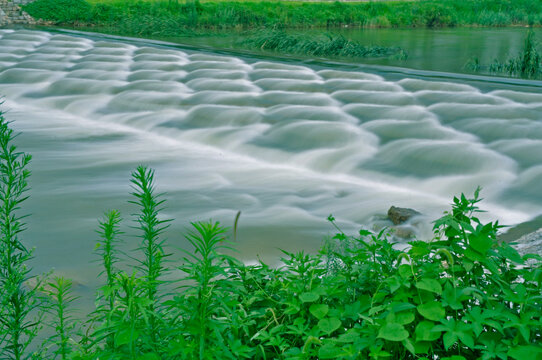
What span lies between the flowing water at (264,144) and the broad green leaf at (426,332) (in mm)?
2944

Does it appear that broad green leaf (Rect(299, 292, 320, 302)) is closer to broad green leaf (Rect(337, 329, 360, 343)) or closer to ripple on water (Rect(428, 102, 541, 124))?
broad green leaf (Rect(337, 329, 360, 343))

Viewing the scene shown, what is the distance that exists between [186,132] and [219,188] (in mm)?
2818

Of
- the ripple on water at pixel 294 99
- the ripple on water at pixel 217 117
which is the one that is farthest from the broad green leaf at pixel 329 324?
the ripple on water at pixel 294 99

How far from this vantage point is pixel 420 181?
284 inches

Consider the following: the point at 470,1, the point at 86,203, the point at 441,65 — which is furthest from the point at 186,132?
the point at 470,1

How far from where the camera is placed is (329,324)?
207cm

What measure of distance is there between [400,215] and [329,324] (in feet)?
11.7

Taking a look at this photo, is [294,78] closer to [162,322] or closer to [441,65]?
[441,65]

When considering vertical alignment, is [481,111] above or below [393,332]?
below

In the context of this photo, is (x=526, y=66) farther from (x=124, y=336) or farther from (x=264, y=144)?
(x=124, y=336)

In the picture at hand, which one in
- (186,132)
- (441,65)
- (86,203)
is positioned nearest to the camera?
(86,203)

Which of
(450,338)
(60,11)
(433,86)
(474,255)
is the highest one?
(60,11)

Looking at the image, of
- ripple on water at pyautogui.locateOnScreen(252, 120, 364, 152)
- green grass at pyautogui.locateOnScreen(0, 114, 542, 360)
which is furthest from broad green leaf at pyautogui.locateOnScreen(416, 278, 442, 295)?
ripple on water at pyautogui.locateOnScreen(252, 120, 364, 152)

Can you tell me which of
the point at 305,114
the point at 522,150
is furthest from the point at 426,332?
the point at 305,114
